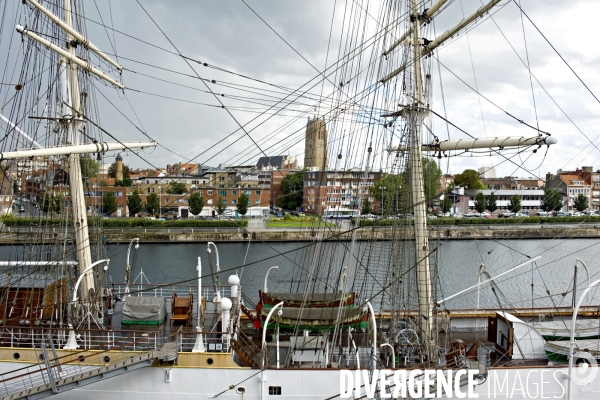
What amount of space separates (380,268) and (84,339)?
23.3 m

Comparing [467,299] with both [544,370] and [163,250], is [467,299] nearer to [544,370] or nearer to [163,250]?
[544,370]

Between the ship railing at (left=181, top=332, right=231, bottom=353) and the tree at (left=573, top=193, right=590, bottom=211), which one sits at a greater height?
the tree at (left=573, top=193, right=590, bottom=211)

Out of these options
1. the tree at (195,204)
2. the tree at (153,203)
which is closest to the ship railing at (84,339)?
the tree at (153,203)

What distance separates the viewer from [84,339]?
10.2 metres

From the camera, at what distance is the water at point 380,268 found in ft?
71.9

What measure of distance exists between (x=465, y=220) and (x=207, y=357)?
42.8 meters

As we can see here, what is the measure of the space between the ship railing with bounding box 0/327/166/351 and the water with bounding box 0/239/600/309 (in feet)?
21.4

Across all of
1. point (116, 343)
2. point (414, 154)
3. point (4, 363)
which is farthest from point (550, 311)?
point (4, 363)

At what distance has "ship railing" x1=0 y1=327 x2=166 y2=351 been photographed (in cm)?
975

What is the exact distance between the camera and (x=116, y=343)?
33.6 feet

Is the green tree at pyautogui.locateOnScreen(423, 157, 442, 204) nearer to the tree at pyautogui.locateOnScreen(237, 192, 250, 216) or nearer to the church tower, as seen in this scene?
the church tower

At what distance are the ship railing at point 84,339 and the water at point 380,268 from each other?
21.4 feet

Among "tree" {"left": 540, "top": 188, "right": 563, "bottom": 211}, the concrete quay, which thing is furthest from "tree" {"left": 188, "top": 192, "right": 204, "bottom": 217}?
"tree" {"left": 540, "top": 188, "right": 563, "bottom": 211}

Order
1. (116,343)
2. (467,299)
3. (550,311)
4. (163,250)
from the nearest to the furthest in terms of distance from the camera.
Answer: (116,343)
(550,311)
(467,299)
(163,250)
